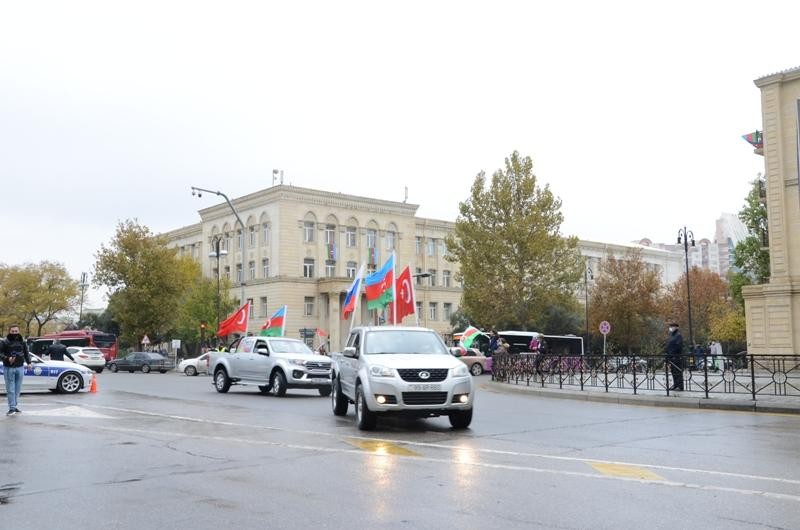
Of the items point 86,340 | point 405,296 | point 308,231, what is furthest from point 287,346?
point 308,231

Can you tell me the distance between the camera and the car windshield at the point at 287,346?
22.4 meters

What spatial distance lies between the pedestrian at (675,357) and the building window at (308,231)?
52428 millimetres

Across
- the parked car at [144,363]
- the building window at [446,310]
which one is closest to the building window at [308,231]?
the building window at [446,310]

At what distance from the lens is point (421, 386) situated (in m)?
12.3

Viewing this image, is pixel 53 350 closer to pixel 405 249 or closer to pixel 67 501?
pixel 67 501

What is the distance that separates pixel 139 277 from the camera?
2505 inches

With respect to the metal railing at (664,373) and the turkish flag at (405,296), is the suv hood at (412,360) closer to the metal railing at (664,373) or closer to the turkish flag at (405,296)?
the metal railing at (664,373)

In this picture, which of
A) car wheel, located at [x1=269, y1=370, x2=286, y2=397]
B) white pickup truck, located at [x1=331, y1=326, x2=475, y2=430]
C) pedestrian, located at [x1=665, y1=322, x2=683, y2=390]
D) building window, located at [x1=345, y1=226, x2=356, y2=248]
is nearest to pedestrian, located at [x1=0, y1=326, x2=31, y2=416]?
car wheel, located at [x1=269, y1=370, x2=286, y2=397]

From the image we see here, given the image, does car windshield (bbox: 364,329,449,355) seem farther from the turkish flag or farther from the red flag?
the red flag

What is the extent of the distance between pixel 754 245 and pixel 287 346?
173ft

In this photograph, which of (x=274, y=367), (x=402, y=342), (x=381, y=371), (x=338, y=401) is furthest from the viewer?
(x=274, y=367)

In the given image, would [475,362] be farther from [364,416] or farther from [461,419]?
[364,416]

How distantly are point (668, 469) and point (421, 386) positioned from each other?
4503 mm

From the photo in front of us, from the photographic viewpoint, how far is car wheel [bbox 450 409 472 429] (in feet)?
42.2
